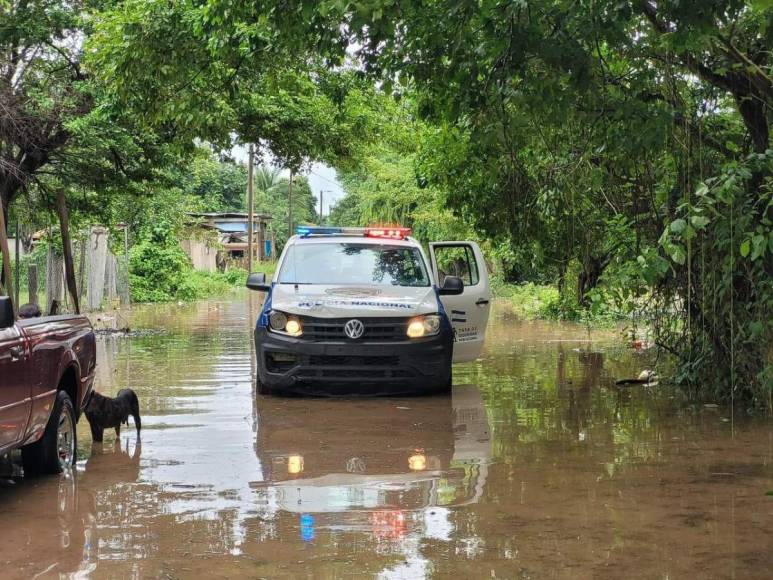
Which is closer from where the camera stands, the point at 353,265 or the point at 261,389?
the point at 261,389

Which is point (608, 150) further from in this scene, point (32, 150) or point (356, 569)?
point (32, 150)

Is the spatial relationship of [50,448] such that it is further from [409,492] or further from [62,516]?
[409,492]

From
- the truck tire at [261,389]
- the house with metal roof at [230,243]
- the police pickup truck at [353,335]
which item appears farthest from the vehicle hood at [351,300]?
the house with metal roof at [230,243]

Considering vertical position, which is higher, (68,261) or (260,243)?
(260,243)

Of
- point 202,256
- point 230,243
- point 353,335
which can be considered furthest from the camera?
point 230,243

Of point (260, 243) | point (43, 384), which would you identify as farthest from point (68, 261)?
point (260, 243)

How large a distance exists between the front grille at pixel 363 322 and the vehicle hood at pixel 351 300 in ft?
0.22

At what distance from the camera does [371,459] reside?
8938 mm

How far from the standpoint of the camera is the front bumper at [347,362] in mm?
12180

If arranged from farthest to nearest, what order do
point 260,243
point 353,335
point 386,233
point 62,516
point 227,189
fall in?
point 227,189, point 260,243, point 386,233, point 353,335, point 62,516

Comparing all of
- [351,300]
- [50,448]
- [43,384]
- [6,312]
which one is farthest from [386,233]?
[6,312]

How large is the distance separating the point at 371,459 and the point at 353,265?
16.2 feet

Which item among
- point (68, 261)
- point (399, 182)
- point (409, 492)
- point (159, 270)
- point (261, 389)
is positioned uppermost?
point (399, 182)

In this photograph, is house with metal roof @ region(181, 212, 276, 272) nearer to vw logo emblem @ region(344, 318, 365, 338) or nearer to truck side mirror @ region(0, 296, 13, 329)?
vw logo emblem @ region(344, 318, 365, 338)
